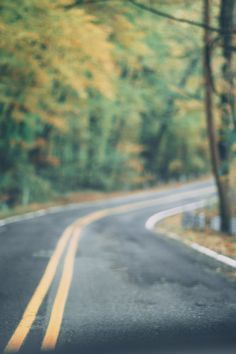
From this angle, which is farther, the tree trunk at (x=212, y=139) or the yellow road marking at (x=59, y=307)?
the tree trunk at (x=212, y=139)

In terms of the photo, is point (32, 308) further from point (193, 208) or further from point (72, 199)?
point (72, 199)

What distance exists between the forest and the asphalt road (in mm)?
5079

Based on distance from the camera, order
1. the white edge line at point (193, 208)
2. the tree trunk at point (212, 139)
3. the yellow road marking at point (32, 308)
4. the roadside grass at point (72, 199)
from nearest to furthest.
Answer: the yellow road marking at point (32, 308) → the white edge line at point (193, 208) → the tree trunk at point (212, 139) → the roadside grass at point (72, 199)

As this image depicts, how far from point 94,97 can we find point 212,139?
15955 mm

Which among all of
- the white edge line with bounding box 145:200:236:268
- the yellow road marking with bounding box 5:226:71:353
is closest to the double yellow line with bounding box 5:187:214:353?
the yellow road marking with bounding box 5:226:71:353

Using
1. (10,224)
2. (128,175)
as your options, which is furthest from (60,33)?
(128,175)

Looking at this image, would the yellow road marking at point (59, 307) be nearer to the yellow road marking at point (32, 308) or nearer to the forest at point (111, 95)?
the yellow road marking at point (32, 308)

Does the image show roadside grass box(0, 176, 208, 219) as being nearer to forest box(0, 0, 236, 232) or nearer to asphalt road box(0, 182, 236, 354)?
forest box(0, 0, 236, 232)

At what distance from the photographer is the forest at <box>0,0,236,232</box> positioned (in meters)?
10.7

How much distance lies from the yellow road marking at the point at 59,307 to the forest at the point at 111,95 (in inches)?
211

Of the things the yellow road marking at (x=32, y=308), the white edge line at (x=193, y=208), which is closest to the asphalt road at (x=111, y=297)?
the yellow road marking at (x=32, y=308)

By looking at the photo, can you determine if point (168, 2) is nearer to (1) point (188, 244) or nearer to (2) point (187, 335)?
(1) point (188, 244)

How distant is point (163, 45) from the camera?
22.5m

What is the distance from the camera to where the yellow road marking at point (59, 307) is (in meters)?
4.55
